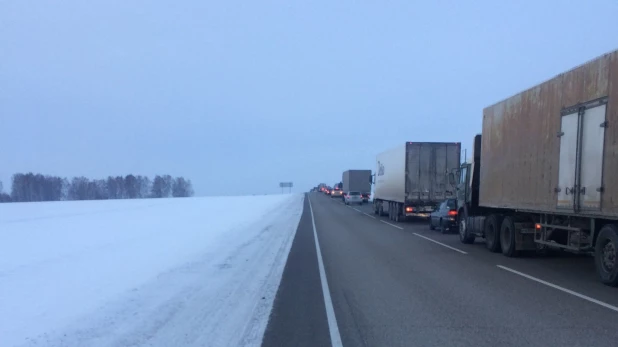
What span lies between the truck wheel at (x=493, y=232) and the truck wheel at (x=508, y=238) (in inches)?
12.0

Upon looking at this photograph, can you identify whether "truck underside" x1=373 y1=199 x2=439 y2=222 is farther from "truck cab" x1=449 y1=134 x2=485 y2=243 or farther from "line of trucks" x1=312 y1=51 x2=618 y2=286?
"truck cab" x1=449 y1=134 x2=485 y2=243

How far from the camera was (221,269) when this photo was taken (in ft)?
37.5

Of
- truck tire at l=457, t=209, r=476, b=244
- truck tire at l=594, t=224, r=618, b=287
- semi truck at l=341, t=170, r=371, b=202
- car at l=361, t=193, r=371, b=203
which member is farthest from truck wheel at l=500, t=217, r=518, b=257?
car at l=361, t=193, r=371, b=203

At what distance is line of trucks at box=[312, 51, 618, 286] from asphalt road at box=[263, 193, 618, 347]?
2.56 ft

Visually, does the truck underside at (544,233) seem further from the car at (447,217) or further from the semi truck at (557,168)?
the car at (447,217)

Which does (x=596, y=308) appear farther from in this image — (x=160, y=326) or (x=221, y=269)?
(x=221, y=269)

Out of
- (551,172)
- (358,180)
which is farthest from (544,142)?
(358,180)

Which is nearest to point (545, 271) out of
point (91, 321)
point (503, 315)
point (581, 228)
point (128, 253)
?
point (581, 228)

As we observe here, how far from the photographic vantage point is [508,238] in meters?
14.1

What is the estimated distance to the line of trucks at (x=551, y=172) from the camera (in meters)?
9.36

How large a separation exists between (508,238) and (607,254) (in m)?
4.47

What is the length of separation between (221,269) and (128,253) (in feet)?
12.3

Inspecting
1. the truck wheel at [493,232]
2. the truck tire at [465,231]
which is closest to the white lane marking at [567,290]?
the truck wheel at [493,232]

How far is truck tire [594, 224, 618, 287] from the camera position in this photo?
363 inches
